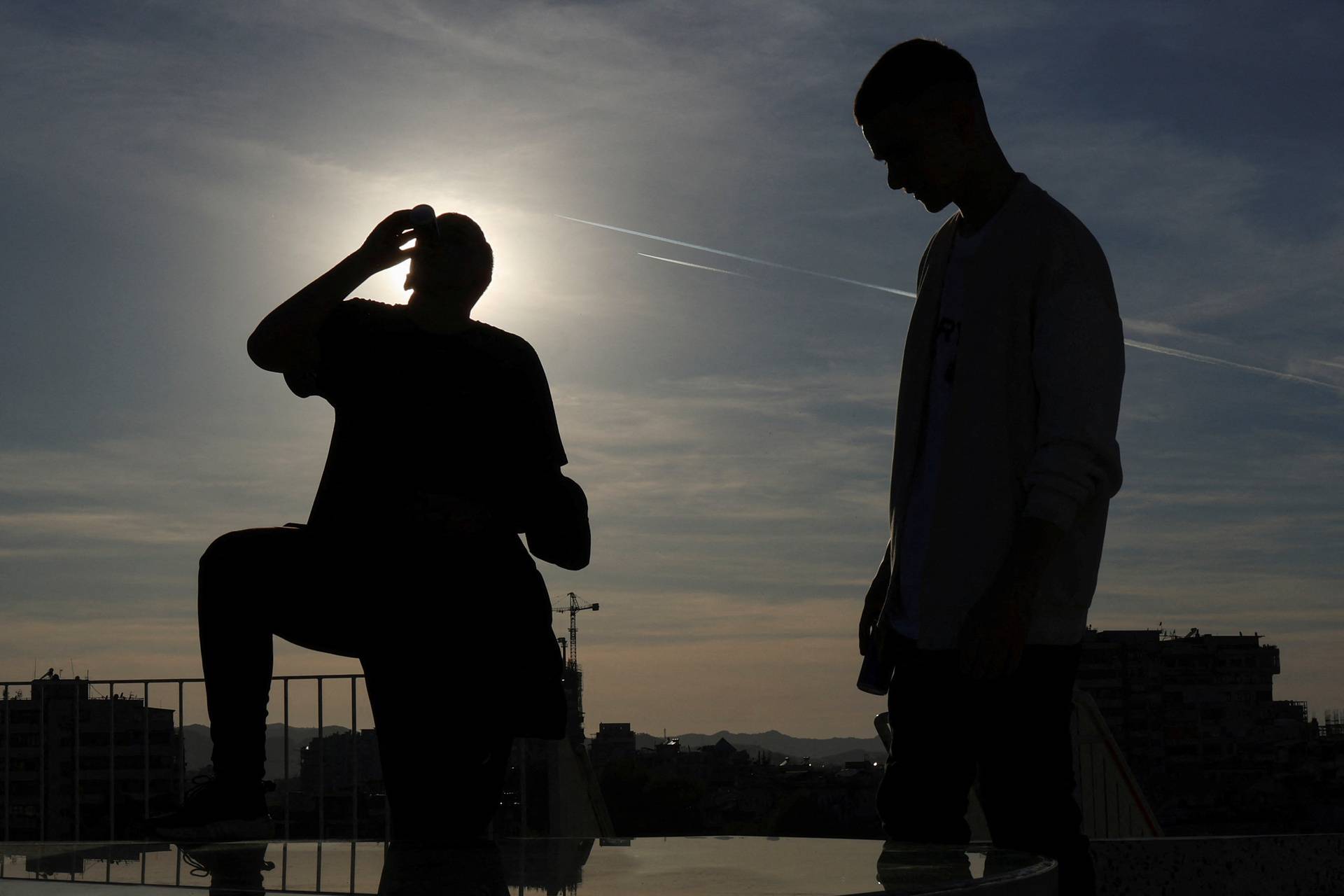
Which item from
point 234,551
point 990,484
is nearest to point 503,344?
point 234,551

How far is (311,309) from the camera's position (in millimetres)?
2803

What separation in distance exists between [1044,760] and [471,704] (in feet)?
4.03

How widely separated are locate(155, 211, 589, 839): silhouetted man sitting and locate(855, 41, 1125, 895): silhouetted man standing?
83cm

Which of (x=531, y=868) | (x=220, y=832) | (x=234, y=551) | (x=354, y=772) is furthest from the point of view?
(x=354, y=772)

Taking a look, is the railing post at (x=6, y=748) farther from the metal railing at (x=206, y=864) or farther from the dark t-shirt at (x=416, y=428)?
the dark t-shirt at (x=416, y=428)

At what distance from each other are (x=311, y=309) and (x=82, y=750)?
267 inches

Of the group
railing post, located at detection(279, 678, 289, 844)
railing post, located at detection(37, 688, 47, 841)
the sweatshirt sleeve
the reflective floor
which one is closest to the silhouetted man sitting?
the reflective floor

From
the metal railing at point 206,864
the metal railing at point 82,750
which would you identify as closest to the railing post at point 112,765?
the metal railing at point 82,750

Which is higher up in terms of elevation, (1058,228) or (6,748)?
(1058,228)

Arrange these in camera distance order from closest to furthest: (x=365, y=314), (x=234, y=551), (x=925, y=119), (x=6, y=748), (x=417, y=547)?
(x=925, y=119) → (x=234, y=551) → (x=417, y=547) → (x=365, y=314) → (x=6, y=748)

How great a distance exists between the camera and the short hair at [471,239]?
3.10 metres

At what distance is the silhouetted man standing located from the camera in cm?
246

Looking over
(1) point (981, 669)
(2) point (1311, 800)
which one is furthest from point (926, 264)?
(2) point (1311, 800)

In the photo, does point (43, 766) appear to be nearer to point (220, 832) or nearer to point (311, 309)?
point (220, 832)
